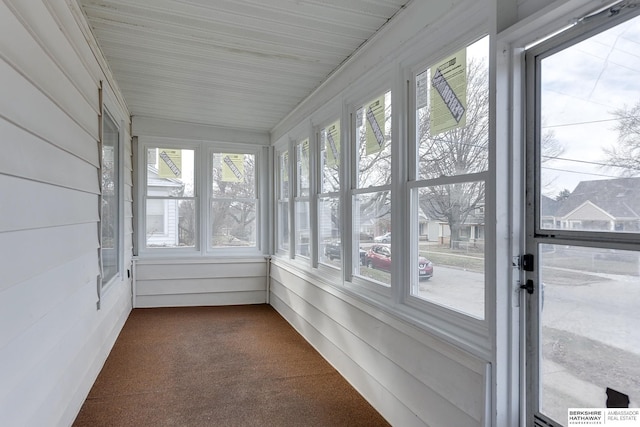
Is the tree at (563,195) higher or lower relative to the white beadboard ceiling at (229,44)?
lower

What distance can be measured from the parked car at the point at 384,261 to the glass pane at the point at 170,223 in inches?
126

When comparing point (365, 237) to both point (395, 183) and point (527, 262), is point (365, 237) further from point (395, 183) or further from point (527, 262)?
point (527, 262)

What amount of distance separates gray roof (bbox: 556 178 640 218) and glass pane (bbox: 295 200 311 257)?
2.92 m

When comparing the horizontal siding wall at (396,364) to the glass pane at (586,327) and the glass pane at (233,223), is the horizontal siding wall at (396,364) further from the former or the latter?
the glass pane at (233,223)

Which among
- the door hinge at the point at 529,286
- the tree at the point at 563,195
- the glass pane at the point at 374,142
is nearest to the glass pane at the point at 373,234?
the glass pane at the point at 374,142

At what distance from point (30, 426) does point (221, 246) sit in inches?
146

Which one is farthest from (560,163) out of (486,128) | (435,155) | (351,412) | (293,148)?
(293,148)

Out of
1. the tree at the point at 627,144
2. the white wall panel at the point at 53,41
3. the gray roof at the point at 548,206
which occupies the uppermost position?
the white wall panel at the point at 53,41

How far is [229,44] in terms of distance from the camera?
2.69 metres

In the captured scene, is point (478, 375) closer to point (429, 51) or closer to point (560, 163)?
Answer: point (560, 163)

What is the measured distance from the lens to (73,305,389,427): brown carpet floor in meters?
2.35

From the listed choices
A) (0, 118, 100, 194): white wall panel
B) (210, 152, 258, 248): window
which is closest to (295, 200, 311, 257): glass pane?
(210, 152, 258, 248): window

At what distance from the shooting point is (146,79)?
11.2 ft

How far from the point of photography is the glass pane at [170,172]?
4.98m
